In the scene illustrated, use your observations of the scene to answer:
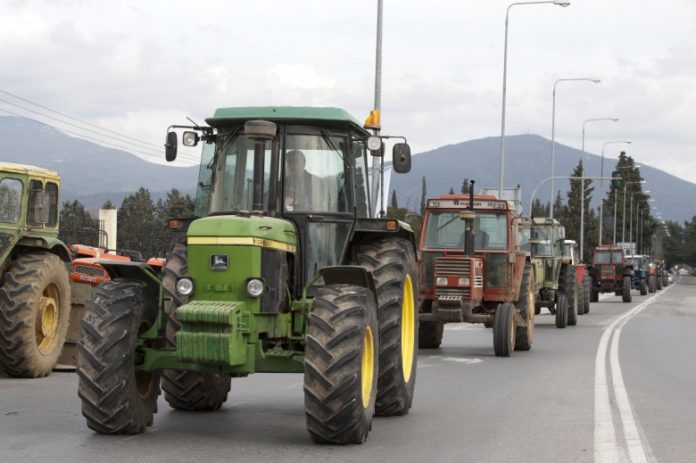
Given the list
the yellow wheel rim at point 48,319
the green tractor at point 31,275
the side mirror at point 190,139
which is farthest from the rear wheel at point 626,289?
the side mirror at point 190,139

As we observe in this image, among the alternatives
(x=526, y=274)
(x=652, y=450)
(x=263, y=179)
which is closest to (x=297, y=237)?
(x=263, y=179)

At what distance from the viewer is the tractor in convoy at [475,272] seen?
21.4 meters

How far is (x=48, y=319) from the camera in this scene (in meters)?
16.2

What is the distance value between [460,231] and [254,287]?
13.2 meters

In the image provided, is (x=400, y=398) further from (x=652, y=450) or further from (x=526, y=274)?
(x=526, y=274)

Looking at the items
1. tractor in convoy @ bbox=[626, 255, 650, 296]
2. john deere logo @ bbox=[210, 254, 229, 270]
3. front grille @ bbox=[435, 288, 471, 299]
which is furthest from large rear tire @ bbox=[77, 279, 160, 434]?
tractor in convoy @ bbox=[626, 255, 650, 296]

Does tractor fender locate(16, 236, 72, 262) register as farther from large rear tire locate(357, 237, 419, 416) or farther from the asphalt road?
large rear tire locate(357, 237, 419, 416)

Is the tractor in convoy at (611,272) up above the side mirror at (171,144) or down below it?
below

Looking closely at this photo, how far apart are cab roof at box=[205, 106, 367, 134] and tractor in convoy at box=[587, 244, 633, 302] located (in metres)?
46.5

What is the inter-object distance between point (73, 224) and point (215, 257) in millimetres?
21805

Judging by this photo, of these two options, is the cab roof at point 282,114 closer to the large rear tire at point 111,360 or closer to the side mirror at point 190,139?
the side mirror at point 190,139

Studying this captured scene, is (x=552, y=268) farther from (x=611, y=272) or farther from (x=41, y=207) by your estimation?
(x=611, y=272)

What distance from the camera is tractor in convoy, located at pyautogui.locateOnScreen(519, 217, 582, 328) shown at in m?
31.2

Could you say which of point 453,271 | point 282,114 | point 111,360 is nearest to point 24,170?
point 282,114
